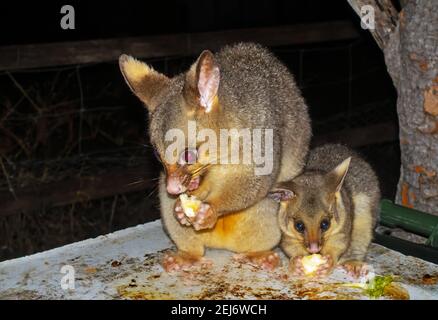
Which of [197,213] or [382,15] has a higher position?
[382,15]

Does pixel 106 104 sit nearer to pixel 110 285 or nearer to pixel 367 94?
pixel 367 94

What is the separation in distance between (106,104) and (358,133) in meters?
3.86

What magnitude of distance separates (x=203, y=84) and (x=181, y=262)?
0.99 metres

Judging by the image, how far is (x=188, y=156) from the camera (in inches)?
125

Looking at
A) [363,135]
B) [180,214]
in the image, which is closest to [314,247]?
[180,214]

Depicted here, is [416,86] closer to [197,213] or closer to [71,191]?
[197,213]

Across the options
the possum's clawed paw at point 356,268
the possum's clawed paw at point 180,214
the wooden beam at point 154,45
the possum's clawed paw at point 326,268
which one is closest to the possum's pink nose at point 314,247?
the possum's clawed paw at point 326,268

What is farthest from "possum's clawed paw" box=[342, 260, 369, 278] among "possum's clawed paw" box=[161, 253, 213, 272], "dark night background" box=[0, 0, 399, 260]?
"dark night background" box=[0, 0, 399, 260]

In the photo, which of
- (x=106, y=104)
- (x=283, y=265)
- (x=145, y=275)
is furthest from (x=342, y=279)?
(x=106, y=104)

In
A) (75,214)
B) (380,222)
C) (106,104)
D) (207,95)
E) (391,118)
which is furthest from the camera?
(106,104)

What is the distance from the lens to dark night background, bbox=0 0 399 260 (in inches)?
244

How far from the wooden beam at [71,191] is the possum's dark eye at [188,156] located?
2.08m

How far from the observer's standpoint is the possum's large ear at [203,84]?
3.11 meters

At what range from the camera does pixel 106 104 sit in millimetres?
9391
